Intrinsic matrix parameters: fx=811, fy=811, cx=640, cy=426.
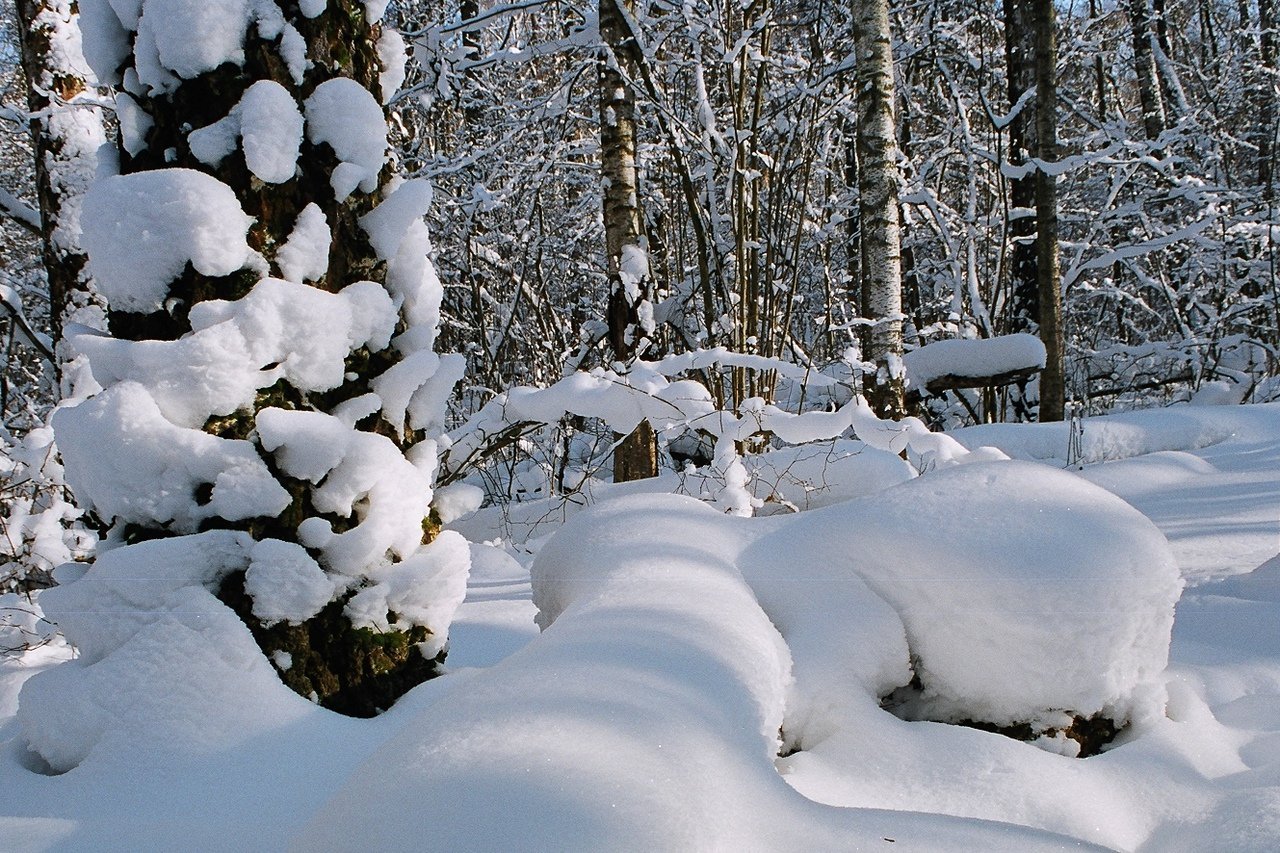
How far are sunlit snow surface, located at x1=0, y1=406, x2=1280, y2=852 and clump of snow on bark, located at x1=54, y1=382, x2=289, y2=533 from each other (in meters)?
0.22

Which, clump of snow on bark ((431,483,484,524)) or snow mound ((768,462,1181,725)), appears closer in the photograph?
snow mound ((768,462,1181,725))

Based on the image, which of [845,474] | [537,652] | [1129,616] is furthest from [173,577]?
[845,474]

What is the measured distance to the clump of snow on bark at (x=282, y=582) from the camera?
1754 mm

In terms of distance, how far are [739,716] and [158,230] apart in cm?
155

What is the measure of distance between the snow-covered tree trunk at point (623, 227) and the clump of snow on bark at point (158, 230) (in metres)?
3.88

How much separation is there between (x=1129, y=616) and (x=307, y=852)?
1.73m

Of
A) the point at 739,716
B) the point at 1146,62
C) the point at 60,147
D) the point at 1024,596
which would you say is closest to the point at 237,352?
the point at 739,716

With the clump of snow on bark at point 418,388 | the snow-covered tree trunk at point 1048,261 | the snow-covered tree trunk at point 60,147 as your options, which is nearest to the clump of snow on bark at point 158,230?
the clump of snow on bark at point 418,388

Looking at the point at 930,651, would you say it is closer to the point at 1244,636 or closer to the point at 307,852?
the point at 1244,636

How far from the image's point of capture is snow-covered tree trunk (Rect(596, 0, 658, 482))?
5.55 metres

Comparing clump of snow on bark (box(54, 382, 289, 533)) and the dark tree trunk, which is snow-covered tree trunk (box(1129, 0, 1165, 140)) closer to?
the dark tree trunk

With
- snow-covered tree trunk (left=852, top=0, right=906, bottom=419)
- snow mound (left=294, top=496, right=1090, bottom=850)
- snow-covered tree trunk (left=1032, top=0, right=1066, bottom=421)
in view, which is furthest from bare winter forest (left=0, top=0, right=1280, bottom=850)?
snow-covered tree trunk (left=1032, top=0, right=1066, bottom=421)

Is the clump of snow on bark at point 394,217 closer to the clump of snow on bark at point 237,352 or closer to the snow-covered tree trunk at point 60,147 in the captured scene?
the clump of snow on bark at point 237,352

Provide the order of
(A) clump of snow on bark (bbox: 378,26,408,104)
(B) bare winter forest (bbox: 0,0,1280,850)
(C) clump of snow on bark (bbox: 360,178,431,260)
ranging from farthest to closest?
(A) clump of snow on bark (bbox: 378,26,408,104)
(C) clump of snow on bark (bbox: 360,178,431,260)
(B) bare winter forest (bbox: 0,0,1280,850)
